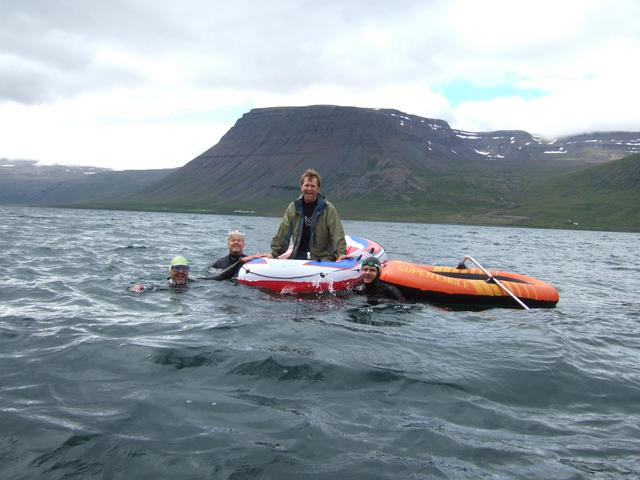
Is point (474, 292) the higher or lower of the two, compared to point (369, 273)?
lower

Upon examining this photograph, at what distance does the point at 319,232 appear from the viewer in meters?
11.4

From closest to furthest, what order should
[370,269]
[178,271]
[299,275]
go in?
[370,269]
[299,275]
[178,271]

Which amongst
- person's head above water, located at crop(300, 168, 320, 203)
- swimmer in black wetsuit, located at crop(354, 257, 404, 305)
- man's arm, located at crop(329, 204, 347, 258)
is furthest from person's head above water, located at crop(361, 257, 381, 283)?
person's head above water, located at crop(300, 168, 320, 203)

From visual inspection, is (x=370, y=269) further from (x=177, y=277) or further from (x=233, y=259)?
(x=177, y=277)

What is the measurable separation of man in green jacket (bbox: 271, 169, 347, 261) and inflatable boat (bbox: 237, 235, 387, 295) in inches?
19.3

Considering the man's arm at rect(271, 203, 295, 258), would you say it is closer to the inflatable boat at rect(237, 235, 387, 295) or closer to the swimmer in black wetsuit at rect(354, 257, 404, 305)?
the inflatable boat at rect(237, 235, 387, 295)

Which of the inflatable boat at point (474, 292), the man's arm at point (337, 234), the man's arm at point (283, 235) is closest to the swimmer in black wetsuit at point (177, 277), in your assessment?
the man's arm at point (283, 235)

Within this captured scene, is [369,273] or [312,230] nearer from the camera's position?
[369,273]

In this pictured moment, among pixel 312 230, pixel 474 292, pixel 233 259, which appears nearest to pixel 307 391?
pixel 474 292

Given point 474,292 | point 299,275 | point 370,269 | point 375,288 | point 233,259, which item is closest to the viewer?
point 370,269

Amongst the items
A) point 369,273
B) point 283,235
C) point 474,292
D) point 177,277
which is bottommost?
point 474,292

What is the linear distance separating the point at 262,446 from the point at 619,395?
4.19 metres

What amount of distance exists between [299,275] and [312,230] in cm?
119

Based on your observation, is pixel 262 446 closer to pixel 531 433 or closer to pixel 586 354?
pixel 531 433
